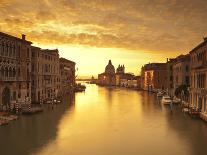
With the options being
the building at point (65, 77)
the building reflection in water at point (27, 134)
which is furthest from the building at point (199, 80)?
the building at point (65, 77)

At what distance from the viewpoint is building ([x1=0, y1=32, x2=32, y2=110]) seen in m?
47.5

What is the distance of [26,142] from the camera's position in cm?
2938

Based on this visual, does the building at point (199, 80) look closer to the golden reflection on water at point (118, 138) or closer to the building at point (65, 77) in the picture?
the golden reflection on water at point (118, 138)

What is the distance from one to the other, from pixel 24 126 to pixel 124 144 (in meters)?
15.6

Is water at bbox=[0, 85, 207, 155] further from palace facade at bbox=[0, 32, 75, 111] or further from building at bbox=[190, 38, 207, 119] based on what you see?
palace facade at bbox=[0, 32, 75, 111]

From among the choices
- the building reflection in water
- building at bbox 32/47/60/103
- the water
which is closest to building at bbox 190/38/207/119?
the water

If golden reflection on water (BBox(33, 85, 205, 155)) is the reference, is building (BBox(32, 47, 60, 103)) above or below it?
above

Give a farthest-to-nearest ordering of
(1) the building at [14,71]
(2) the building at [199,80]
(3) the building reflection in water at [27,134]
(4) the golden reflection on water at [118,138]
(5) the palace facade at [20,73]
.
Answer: (5) the palace facade at [20,73] → (1) the building at [14,71] → (2) the building at [199,80] → (3) the building reflection in water at [27,134] → (4) the golden reflection on water at [118,138]

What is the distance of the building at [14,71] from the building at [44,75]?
870 centimetres

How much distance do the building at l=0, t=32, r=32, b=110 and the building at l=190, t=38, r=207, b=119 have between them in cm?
3301

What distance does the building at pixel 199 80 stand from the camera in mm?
43781

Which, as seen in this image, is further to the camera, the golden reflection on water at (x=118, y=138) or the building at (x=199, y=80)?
the building at (x=199, y=80)

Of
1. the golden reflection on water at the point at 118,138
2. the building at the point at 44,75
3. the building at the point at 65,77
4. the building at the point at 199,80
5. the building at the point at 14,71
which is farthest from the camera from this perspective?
the building at the point at 65,77

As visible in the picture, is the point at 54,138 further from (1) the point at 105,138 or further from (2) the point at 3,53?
(2) the point at 3,53
